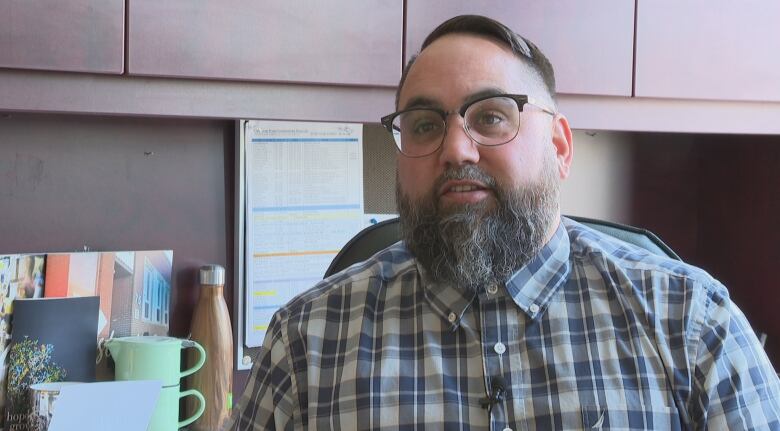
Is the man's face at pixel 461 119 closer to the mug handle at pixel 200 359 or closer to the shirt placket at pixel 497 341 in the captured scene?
the shirt placket at pixel 497 341

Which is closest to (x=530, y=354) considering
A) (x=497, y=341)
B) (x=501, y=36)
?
(x=497, y=341)

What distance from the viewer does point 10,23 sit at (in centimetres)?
121

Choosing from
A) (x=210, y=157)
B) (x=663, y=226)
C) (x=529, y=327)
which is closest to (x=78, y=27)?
(x=210, y=157)

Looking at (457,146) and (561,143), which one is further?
(561,143)

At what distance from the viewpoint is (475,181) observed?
→ 3.41 feet

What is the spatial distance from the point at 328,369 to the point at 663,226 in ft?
4.28

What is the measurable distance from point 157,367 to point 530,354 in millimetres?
778

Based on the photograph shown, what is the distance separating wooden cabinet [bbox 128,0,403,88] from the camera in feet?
4.23

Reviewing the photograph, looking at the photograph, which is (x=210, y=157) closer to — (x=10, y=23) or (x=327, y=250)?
(x=327, y=250)

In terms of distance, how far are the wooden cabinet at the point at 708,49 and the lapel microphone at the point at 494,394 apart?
78cm

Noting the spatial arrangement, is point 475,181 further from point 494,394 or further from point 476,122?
point 494,394

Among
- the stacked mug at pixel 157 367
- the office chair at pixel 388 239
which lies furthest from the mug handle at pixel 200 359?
the office chair at pixel 388 239

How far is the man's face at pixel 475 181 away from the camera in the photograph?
1048mm

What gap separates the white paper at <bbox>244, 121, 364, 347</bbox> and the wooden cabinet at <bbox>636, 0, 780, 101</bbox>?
623mm
